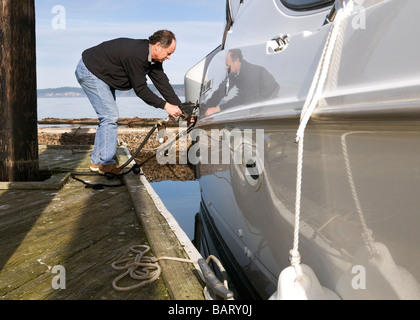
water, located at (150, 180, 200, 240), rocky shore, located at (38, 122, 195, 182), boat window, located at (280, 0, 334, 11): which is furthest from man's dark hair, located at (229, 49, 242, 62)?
rocky shore, located at (38, 122, 195, 182)

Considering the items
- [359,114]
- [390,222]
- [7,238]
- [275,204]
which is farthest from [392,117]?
[7,238]

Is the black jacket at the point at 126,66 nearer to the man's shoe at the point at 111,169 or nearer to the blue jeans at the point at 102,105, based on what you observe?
the blue jeans at the point at 102,105

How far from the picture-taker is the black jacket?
4.07 m

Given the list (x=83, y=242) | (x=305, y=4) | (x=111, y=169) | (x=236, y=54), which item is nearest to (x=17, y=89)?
(x=111, y=169)

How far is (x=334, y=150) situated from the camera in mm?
1472

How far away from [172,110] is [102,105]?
2.39 ft

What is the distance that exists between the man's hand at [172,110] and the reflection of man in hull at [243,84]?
104 cm

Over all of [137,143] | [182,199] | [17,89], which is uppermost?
[17,89]

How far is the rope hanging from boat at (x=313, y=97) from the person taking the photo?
4.81 ft

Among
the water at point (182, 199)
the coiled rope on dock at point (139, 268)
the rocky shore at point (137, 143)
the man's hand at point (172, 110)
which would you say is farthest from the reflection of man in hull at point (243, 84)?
the rocky shore at point (137, 143)

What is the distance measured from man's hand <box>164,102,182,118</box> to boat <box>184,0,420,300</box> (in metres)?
1.82

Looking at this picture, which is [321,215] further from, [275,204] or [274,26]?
[274,26]

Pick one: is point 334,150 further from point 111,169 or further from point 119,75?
point 111,169
